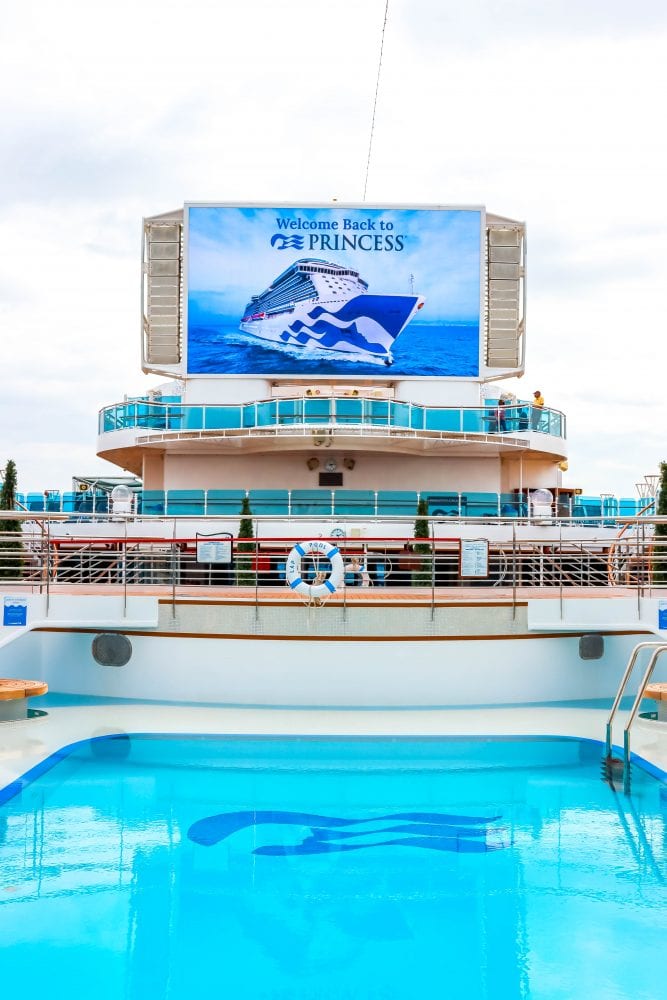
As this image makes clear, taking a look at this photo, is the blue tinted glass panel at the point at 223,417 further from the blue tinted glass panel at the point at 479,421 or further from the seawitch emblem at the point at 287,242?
the blue tinted glass panel at the point at 479,421

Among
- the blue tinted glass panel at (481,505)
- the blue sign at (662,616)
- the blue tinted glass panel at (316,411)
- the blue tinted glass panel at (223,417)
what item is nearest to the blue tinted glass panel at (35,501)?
the blue tinted glass panel at (223,417)

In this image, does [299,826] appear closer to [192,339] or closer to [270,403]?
[270,403]

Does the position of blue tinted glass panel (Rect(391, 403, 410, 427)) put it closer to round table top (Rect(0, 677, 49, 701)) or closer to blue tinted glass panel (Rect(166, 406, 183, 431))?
blue tinted glass panel (Rect(166, 406, 183, 431))

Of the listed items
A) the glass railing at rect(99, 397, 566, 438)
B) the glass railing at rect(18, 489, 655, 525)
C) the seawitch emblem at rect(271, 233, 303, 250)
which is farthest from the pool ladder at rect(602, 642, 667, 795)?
the seawitch emblem at rect(271, 233, 303, 250)

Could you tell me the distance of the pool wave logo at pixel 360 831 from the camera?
7.89 m

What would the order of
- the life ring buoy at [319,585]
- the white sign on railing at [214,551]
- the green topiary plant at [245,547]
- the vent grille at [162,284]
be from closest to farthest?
the life ring buoy at [319,585] < the white sign on railing at [214,551] < the green topiary plant at [245,547] < the vent grille at [162,284]

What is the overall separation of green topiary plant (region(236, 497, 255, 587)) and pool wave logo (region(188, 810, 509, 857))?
717 cm

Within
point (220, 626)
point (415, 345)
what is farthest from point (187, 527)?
point (220, 626)

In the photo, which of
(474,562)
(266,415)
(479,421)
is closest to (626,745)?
(474,562)

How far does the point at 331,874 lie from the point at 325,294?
2414cm

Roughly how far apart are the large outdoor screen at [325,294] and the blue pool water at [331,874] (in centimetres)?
2001

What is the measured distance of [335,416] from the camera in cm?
2598

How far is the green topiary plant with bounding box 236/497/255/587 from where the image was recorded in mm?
16906

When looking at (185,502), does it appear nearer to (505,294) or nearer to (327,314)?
(327,314)
